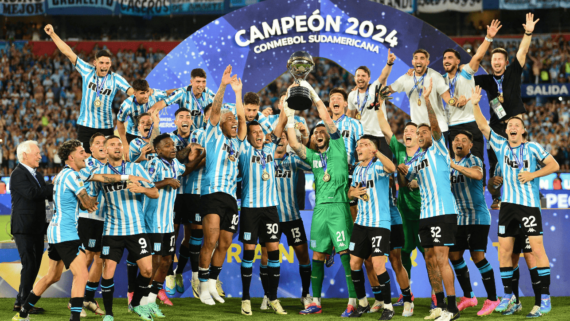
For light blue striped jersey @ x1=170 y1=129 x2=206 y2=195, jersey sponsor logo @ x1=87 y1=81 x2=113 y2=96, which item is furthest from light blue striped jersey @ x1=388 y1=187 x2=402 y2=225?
jersey sponsor logo @ x1=87 y1=81 x2=113 y2=96

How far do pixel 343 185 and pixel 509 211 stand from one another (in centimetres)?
185

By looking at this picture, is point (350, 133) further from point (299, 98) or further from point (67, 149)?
point (67, 149)

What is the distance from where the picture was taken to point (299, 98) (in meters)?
6.07

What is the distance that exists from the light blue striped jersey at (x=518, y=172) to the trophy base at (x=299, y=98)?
7.82ft

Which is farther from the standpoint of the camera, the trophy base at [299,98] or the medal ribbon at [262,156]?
the medal ribbon at [262,156]

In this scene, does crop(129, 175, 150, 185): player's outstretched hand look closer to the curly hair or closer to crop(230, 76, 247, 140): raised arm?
the curly hair

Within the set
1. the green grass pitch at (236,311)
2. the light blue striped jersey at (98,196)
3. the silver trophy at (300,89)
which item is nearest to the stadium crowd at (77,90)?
the green grass pitch at (236,311)

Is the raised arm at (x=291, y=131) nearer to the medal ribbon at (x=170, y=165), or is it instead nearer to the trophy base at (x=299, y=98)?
the trophy base at (x=299, y=98)

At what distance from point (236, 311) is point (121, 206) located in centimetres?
186

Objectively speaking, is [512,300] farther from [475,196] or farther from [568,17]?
[568,17]

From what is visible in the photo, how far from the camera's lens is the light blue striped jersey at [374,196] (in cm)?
650

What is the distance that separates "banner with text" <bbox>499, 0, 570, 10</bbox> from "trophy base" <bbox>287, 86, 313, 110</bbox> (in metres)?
17.4

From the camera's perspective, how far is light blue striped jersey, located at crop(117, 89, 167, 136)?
7.84 metres

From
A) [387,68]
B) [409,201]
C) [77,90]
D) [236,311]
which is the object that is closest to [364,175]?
[409,201]
